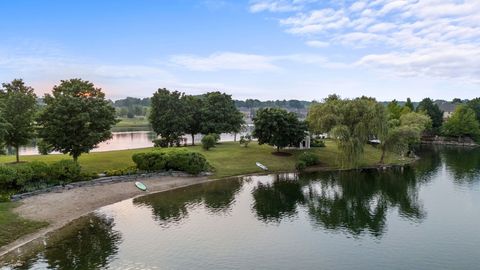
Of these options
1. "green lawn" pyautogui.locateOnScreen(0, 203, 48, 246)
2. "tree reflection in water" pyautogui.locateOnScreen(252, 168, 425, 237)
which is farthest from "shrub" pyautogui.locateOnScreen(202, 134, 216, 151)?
"green lawn" pyautogui.locateOnScreen(0, 203, 48, 246)

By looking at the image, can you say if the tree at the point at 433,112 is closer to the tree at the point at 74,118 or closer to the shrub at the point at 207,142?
the shrub at the point at 207,142

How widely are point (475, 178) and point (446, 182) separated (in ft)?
22.9

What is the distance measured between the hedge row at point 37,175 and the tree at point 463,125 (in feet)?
346

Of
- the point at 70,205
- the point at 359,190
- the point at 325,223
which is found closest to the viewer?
the point at 325,223

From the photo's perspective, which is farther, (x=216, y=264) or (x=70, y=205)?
(x=70, y=205)

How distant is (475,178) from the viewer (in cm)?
6003

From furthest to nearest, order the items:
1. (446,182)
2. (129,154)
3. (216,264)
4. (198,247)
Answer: (129,154), (446,182), (198,247), (216,264)

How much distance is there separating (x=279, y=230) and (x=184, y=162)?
25.3 metres

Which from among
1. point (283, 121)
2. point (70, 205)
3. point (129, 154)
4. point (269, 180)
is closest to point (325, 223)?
point (269, 180)

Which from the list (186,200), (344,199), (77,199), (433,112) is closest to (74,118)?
(77,199)

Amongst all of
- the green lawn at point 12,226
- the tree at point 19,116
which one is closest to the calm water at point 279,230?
the green lawn at point 12,226

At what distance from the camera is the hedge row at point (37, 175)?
3966cm

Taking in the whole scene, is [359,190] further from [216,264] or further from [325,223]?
[216,264]

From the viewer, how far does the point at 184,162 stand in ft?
186
